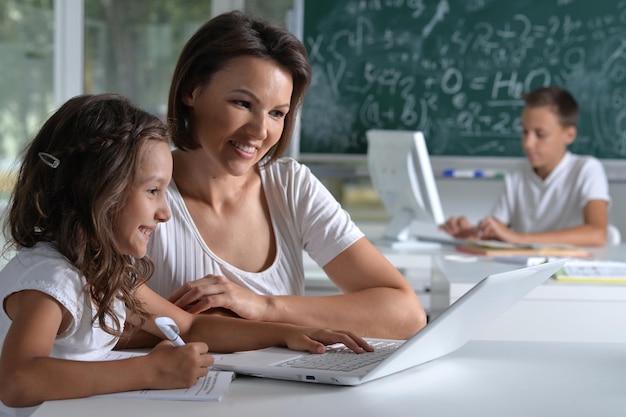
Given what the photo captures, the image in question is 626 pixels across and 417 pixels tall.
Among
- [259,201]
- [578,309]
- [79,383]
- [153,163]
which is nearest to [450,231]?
[578,309]

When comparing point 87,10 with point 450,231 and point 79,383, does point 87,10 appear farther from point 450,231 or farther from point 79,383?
point 79,383

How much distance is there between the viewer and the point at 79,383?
1.06 metres

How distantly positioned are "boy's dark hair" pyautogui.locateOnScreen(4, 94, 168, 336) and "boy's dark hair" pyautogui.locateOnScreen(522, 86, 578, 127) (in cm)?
281

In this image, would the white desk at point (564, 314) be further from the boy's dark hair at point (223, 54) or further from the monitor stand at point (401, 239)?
the monitor stand at point (401, 239)

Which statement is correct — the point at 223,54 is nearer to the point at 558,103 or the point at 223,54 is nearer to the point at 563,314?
the point at 563,314

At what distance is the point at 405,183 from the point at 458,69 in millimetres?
1442

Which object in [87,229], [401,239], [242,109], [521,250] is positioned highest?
[242,109]

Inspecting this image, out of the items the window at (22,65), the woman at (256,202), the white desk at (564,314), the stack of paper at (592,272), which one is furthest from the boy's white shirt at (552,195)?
the window at (22,65)

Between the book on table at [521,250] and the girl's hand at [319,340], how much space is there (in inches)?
63.3

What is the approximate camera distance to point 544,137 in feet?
12.3

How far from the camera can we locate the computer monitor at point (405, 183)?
3.35m

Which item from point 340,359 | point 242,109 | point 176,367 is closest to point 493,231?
point 242,109

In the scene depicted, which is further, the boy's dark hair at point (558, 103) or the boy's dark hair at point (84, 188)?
the boy's dark hair at point (558, 103)

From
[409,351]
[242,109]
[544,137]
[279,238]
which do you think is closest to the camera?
[409,351]
